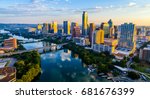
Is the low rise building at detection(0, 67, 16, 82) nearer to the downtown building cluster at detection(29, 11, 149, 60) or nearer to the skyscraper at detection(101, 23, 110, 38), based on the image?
the downtown building cluster at detection(29, 11, 149, 60)

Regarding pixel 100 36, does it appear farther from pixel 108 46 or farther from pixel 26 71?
pixel 26 71

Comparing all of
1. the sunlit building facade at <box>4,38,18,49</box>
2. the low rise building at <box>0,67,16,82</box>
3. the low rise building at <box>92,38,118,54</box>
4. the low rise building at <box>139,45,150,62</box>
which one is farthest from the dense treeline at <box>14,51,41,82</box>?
the low rise building at <box>139,45,150,62</box>

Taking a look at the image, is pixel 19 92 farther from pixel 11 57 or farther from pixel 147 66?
pixel 11 57

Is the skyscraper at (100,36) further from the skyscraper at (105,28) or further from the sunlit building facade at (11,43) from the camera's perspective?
the sunlit building facade at (11,43)

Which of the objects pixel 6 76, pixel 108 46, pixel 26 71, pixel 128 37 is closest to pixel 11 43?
Answer: pixel 26 71

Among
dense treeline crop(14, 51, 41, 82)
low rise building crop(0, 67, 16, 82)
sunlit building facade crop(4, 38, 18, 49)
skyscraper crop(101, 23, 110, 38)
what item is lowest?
dense treeline crop(14, 51, 41, 82)

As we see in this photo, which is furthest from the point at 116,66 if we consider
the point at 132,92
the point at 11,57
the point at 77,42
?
the point at 77,42

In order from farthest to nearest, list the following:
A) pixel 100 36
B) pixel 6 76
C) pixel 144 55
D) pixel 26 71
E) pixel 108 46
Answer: pixel 100 36 → pixel 108 46 → pixel 144 55 → pixel 26 71 → pixel 6 76

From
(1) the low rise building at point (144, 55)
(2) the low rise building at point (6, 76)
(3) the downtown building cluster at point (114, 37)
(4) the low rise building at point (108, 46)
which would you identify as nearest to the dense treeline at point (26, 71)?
(2) the low rise building at point (6, 76)
